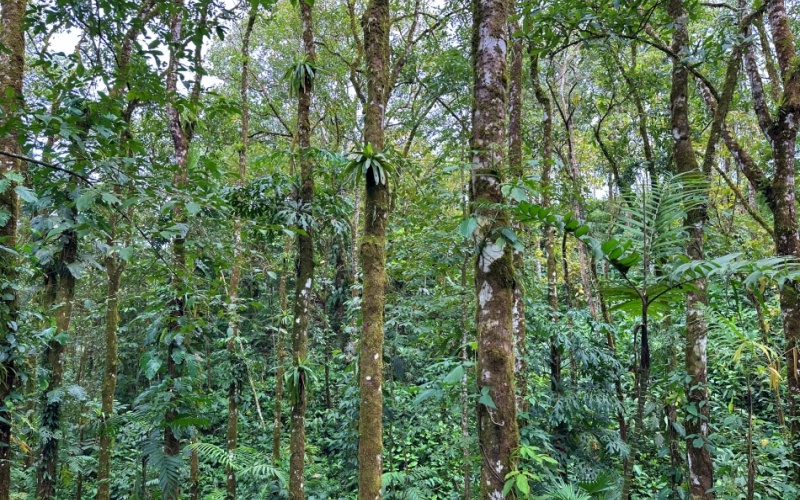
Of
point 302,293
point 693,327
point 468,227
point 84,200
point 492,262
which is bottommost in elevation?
point 693,327

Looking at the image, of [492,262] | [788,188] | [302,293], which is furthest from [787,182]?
[302,293]

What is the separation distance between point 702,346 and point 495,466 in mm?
2677

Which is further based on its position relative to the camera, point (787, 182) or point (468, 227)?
point (787, 182)

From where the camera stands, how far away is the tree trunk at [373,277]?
10.6ft

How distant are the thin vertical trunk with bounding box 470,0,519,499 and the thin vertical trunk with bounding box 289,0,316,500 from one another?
7.17 ft

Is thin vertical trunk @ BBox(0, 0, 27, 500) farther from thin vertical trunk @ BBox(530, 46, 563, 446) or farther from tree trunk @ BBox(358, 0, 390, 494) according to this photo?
thin vertical trunk @ BBox(530, 46, 563, 446)

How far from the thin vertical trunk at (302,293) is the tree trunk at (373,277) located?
99 centimetres

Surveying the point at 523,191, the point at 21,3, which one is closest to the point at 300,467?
the point at 523,191

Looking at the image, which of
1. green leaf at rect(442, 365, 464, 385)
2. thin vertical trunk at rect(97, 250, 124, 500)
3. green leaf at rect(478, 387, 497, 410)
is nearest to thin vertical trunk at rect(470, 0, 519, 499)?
green leaf at rect(478, 387, 497, 410)

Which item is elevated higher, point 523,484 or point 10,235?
point 10,235

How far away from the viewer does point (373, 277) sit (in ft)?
11.3

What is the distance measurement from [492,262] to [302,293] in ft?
8.91

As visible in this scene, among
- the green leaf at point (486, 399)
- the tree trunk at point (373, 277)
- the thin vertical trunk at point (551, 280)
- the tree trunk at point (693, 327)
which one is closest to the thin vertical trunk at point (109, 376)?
the tree trunk at point (373, 277)

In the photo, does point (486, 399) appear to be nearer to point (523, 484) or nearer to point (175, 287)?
point (523, 484)
